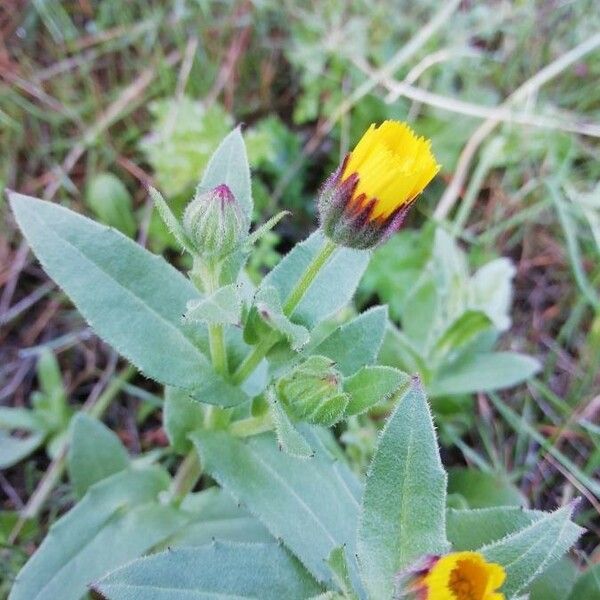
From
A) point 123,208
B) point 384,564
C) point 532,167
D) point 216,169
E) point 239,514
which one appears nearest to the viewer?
point 384,564

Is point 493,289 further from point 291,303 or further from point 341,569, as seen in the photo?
point 341,569

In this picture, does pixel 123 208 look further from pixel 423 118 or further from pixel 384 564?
pixel 384 564

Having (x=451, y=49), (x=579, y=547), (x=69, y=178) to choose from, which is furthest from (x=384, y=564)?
(x=451, y=49)

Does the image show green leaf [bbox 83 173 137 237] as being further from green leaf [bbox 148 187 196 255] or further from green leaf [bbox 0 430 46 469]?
green leaf [bbox 148 187 196 255]

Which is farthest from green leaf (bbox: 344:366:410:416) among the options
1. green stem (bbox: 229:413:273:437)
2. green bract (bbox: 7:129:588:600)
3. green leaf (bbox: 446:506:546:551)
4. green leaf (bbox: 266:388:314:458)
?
green leaf (bbox: 446:506:546:551)

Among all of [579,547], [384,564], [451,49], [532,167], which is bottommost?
[579,547]

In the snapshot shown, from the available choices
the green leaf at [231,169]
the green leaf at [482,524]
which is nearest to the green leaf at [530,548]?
the green leaf at [482,524]

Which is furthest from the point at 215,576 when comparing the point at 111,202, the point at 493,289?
the point at 111,202

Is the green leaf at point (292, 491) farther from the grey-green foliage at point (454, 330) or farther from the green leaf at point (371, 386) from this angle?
the grey-green foliage at point (454, 330)
